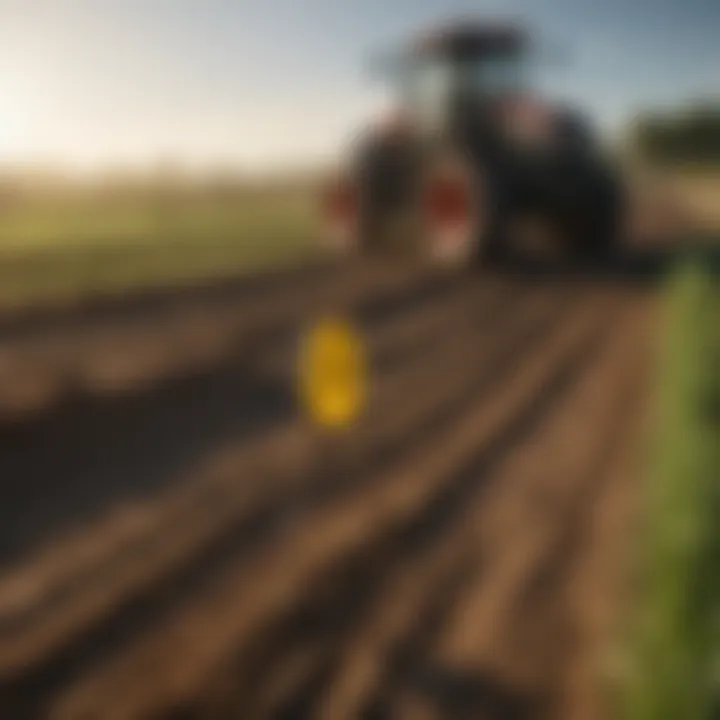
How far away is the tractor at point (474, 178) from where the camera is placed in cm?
328

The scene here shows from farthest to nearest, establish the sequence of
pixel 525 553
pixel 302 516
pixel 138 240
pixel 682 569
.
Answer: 1. pixel 138 240
2. pixel 302 516
3. pixel 525 553
4. pixel 682 569

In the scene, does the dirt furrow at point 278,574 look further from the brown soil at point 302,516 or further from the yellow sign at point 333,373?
the yellow sign at point 333,373

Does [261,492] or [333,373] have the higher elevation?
[333,373]

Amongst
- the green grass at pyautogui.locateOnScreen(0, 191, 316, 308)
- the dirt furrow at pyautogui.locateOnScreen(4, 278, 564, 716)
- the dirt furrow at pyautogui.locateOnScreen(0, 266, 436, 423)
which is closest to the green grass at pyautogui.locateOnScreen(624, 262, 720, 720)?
the dirt furrow at pyautogui.locateOnScreen(4, 278, 564, 716)

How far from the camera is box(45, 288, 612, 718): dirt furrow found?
153cm

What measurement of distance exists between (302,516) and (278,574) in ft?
0.91

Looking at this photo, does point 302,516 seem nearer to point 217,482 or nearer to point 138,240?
point 217,482

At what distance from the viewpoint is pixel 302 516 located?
2164 millimetres

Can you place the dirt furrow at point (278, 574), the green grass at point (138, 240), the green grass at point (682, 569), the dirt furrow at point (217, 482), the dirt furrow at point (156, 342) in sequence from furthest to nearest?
the dirt furrow at point (156, 342)
the green grass at point (138, 240)
the dirt furrow at point (217, 482)
the dirt furrow at point (278, 574)
the green grass at point (682, 569)

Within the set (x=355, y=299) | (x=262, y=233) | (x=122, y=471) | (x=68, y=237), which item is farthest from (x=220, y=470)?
(x=262, y=233)

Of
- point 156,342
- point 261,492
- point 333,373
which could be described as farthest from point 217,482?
→ point 156,342

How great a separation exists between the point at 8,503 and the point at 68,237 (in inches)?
30.0

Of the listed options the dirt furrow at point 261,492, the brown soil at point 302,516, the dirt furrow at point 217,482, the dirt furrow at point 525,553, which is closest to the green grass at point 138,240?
the brown soil at point 302,516

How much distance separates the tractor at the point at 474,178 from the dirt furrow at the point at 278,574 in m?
0.82
